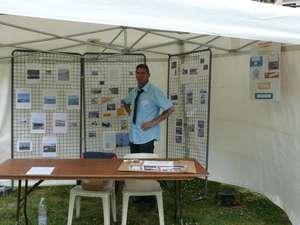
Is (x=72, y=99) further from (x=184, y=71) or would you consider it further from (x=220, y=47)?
(x=220, y=47)

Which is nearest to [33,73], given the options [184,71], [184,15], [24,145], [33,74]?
[33,74]

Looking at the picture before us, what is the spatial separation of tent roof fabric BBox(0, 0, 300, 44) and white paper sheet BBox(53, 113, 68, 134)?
338cm

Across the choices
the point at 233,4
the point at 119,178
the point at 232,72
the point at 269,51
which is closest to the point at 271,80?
the point at 269,51

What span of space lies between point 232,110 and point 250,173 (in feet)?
2.77

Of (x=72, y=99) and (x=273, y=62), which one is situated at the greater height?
(x=273, y=62)

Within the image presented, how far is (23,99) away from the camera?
20.4ft

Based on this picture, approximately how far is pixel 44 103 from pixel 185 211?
2.30 m

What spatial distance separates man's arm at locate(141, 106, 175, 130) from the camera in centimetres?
525

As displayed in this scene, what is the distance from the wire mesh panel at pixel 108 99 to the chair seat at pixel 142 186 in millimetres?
2026

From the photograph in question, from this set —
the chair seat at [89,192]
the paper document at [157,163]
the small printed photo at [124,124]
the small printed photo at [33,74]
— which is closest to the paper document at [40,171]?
the chair seat at [89,192]

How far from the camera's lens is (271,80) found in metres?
5.18

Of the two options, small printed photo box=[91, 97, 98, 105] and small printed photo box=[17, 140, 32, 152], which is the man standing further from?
small printed photo box=[17, 140, 32, 152]

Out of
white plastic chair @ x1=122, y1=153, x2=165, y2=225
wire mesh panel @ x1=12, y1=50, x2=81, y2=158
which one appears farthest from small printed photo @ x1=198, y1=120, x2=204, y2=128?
white plastic chair @ x1=122, y1=153, x2=165, y2=225

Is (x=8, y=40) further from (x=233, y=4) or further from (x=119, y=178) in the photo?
(x=233, y=4)
